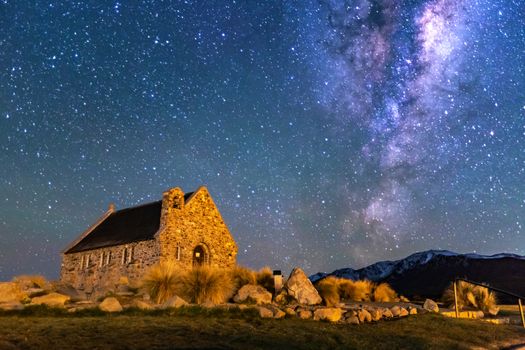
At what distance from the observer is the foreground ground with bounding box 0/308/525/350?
988 cm

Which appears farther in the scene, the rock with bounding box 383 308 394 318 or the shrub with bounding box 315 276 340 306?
the shrub with bounding box 315 276 340 306

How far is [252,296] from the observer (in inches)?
773

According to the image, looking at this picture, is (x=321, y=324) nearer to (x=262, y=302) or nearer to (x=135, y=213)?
(x=262, y=302)

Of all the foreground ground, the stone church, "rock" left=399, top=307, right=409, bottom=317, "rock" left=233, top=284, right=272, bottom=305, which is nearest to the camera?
the foreground ground

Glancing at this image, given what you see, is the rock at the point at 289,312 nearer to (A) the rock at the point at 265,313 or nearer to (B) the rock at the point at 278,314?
(B) the rock at the point at 278,314

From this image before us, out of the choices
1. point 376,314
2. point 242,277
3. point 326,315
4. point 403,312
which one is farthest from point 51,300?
point 403,312

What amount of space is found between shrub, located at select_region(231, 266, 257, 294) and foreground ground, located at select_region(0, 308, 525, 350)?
22.3 ft

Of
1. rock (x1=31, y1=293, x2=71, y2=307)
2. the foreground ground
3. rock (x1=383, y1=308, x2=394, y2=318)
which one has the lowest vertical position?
the foreground ground

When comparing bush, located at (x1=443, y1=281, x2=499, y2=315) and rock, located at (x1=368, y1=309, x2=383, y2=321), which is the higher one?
bush, located at (x1=443, y1=281, x2=499, y2=315)

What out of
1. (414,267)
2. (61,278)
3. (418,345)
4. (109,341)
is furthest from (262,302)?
(414,267)

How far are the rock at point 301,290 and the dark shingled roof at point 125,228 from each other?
1210 cm

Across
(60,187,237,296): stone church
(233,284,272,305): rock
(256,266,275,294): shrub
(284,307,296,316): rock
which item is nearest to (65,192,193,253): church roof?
(60,187,237,296): stone church

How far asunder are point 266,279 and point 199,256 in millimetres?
9281

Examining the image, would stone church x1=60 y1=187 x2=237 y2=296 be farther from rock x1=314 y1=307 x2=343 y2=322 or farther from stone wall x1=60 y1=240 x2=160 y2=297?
rock x1=314 y1=307 x2=343 y2=322
